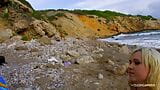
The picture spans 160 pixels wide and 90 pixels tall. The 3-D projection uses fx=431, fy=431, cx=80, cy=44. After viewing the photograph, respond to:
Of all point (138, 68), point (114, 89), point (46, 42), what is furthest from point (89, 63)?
point (138, 68)

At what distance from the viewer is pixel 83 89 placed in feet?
30.3

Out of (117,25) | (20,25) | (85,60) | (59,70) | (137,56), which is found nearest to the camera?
(137,56)

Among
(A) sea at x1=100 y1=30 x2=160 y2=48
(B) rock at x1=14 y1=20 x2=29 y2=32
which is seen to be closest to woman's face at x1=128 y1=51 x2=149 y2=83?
(B) rock at x1=14 y1=20 x2=29 y2=32

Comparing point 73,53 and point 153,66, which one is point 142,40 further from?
point 153,66

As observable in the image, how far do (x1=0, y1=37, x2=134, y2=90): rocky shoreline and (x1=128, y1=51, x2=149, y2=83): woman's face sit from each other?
21.2ft

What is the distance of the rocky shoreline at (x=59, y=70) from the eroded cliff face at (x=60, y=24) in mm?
6018

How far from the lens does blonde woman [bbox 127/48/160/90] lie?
8.92ft

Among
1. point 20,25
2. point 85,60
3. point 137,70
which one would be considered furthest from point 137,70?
point 20,25

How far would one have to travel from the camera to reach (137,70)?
9.20ft

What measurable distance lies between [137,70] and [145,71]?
0.06 metres

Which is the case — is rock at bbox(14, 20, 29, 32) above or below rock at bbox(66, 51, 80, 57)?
below

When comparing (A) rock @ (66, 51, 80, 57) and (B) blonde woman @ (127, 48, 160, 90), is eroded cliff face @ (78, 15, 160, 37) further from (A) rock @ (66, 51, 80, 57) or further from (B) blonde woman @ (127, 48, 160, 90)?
(B) blonde woman @ (127, 48, 160, 90)

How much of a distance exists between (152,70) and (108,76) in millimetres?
7634

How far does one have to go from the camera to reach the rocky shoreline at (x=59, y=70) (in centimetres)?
957
